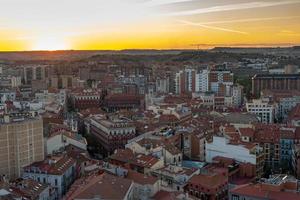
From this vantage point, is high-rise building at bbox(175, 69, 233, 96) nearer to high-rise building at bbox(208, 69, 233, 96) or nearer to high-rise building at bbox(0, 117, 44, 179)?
high-rise building at bbox(208, 69, 233, 96)

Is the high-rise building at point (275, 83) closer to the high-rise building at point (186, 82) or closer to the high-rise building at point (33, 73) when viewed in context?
the high-rise building at point (186, 82)

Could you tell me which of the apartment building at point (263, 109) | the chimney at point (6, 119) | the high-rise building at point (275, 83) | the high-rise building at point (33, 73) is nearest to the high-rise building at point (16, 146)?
the chimney at point (6, 119)

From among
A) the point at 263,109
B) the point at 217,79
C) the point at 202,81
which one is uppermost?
the point at 217,79

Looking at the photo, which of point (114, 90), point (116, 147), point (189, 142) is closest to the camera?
point (189, 142)

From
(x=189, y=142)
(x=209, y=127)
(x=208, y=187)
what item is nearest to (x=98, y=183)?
(x=208, y=187)

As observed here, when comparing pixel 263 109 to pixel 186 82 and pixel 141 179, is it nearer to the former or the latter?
pixel 141 179

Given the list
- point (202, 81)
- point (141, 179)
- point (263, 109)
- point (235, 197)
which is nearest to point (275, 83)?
point (202, 81)

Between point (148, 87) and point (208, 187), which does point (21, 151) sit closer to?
point (208, 187)

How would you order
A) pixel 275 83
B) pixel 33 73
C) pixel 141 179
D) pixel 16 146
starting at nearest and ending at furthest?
1. pixel 141 179
2. pixel 16 146
3. pixel 275 83
4. pixel 33 73
